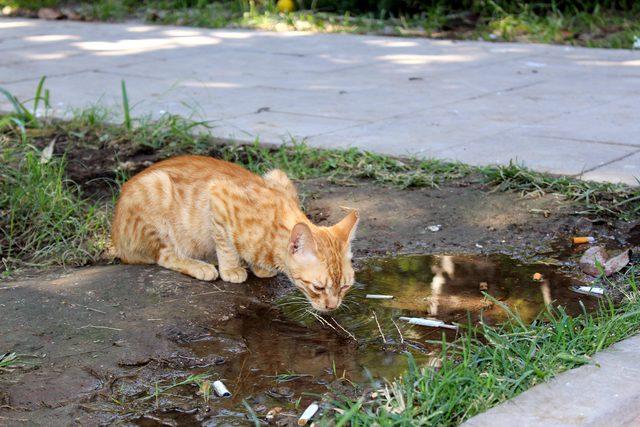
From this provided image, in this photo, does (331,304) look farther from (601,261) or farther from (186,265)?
(601,261)

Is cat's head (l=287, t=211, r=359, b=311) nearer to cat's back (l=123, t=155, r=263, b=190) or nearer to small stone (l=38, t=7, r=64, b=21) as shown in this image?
cat's back (l=123, t=155, r=263, b=190)

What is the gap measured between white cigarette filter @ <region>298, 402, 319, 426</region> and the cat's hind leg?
5.43ft

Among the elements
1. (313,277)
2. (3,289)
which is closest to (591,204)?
(313,277)

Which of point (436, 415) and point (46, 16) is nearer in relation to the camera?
point (436, 415)

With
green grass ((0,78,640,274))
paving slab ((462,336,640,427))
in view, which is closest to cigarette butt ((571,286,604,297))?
green grass ((0,78,640,274))

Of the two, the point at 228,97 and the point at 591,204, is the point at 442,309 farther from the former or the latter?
the point at 228,97

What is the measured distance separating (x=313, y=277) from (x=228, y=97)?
14.6 feet

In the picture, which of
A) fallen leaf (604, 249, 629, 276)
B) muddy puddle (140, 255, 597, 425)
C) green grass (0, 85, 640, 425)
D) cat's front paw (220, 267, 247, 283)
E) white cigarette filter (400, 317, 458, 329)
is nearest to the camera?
green grass (0, 85, 640, 425)

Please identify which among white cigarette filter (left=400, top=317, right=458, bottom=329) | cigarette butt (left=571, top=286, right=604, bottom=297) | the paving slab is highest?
the paving slab

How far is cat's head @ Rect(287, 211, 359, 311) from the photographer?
455 cm

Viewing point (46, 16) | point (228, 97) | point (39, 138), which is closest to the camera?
point (39, 138)

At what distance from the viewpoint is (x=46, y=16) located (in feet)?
48.0

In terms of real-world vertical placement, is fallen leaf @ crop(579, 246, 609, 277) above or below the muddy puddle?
above

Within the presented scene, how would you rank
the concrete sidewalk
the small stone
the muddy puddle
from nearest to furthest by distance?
the muddy puddle, the concrete sidewalk, the small stone
